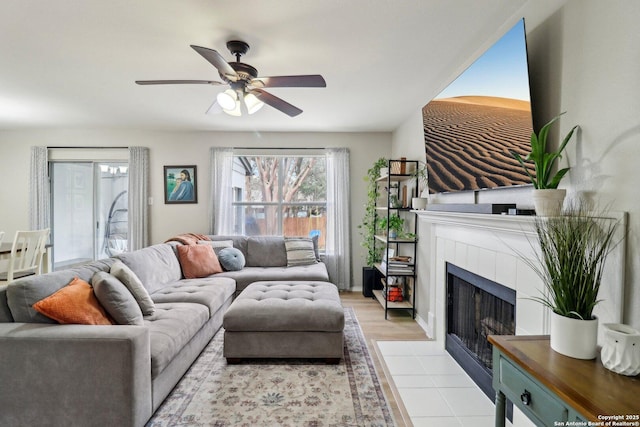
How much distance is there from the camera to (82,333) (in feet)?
5.49

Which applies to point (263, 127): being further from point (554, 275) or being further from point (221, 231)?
point (554, 275)

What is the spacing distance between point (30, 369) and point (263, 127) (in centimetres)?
359

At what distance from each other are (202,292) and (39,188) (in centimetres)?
371

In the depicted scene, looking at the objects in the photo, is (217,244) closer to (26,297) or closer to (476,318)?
(26,297)

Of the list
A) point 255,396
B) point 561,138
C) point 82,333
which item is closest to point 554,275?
point 561,138

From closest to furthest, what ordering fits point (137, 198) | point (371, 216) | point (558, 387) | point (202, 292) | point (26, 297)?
1. point (558, 387)
2. point (26, 297)
3. point (202, 292)
4. point (371, 216)
5. point (137, 198)

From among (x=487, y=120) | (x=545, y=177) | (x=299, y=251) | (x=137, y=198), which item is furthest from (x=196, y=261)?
(x=545, y=177)

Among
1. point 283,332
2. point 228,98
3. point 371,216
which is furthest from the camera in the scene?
point 371,216

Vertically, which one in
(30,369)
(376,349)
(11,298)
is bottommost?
(376,349)

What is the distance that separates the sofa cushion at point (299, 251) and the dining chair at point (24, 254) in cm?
286

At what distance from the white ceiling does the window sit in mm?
1482

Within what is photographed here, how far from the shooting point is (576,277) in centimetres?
109

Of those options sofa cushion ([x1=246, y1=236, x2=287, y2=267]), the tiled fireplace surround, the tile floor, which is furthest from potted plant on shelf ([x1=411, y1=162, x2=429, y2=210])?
sofa cushion ([x1=246, y1=236, x2=287, y2=267])

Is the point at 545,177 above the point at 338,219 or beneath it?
→ above
